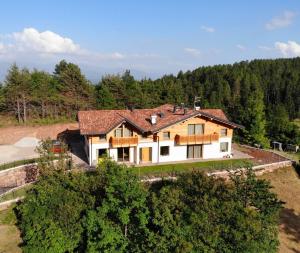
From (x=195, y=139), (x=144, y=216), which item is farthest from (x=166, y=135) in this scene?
(x=144, y=216)

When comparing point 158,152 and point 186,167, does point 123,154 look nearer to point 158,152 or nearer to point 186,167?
point 158,152

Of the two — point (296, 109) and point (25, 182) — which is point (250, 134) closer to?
point (25, 182)

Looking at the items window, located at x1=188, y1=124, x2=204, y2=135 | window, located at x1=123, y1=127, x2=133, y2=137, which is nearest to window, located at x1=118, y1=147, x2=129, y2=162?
window, located at x1=123, y1=127, x2=133, y2=137

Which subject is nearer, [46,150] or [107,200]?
[107,200]

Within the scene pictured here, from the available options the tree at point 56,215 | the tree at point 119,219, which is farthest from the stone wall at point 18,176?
the tree at point 119,219

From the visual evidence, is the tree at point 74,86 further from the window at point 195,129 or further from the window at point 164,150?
the window at point 195,129

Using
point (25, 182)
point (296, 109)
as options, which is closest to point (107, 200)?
point (25, 182)
